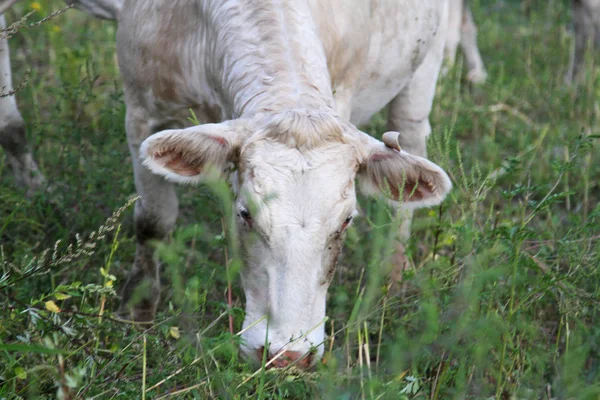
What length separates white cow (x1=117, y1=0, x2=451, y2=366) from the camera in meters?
2.77

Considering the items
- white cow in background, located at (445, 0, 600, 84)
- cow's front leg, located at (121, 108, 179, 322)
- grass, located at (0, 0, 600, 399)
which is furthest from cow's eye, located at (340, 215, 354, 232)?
white cow in background, located at (445, 0, 600, 84)

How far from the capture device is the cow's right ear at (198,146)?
289 cm

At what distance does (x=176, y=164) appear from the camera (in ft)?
9.90

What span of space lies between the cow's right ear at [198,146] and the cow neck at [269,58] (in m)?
0.16

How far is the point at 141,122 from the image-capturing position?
385 cm

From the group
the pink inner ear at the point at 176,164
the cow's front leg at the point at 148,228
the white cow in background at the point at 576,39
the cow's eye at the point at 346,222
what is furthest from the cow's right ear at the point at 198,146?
the white cow in background at the point at 576,39

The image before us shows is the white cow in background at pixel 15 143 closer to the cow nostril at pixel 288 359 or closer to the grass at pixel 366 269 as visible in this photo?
the grass at pixel 366 269

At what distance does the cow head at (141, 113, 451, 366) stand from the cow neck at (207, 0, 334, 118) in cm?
18

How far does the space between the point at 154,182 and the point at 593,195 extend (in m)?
2.72

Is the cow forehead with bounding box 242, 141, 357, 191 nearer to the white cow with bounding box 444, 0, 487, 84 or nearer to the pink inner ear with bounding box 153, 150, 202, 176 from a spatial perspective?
the pink inner ear with bounding box 153, 150, 202, 176

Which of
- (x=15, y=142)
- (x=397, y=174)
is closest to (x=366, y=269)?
(x=397, y=174)

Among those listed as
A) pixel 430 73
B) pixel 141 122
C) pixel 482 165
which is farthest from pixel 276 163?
pixel 482 165

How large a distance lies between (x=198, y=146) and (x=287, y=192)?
1.20 feet

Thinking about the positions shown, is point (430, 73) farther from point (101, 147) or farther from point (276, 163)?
point (276, 163)
